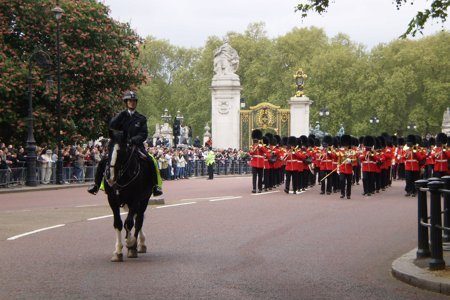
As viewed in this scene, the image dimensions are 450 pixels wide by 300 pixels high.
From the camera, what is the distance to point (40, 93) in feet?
121

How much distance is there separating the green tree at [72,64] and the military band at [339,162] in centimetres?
856

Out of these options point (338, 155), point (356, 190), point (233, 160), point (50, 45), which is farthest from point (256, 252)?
point (233, 160)

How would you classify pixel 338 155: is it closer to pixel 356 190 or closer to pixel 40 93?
pixel 356 190

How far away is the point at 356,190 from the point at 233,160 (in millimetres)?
20701

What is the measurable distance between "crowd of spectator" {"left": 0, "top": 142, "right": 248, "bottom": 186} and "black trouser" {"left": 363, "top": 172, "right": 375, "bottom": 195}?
26.1 feet

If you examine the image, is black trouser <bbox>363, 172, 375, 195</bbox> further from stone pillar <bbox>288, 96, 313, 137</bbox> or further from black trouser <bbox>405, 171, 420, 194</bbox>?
stone pillar <bbox>288, 96, 313, 137</bbox>

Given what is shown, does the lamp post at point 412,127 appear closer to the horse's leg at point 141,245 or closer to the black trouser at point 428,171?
the black trouser at point 428,171

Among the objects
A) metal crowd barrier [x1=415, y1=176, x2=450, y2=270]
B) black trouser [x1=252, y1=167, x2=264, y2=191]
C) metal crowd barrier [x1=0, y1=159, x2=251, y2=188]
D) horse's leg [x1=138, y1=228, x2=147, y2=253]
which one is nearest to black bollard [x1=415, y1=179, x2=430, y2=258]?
metal crowd barrier [x1=415, y1=176, x2=450, y2=270]

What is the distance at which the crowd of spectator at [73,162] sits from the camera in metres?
32.6

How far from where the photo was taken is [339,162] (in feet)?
95.5

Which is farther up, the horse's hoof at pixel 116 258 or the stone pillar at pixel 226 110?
the stone pillar at pixel 226 110

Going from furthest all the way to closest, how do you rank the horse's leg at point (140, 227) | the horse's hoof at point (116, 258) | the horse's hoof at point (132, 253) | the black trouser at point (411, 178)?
the black trouser at point (411, 178) → the horse's leg at point (140, 227) → the horse's hoof at point (132, 253) → the horse's hoof at point (116, 258)


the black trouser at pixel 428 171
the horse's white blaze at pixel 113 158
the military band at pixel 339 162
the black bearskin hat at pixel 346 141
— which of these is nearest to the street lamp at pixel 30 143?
the military band at pixel 339 162

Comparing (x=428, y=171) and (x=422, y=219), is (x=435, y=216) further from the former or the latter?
(x=428, y=171)
